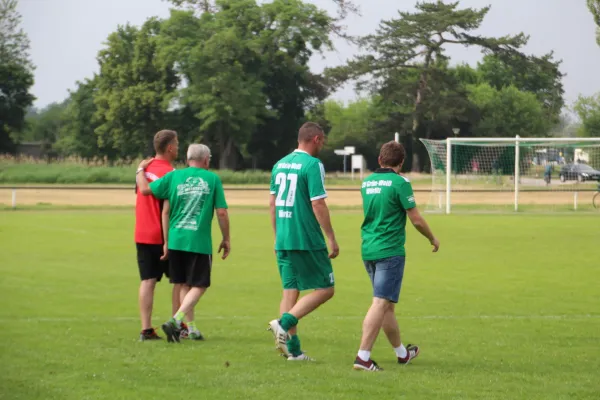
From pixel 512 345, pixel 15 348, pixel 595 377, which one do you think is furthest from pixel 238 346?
pixel 595 377

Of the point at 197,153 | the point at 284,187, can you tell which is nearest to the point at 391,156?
the point at 284,187

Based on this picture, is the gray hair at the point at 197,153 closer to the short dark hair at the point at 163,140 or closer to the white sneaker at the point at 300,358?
the short dark hair at the point at 163,140

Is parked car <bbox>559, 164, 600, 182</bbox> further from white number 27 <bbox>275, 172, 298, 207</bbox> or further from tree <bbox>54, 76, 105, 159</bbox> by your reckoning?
tree <bbox>54, 76, 105, 159</bbox>

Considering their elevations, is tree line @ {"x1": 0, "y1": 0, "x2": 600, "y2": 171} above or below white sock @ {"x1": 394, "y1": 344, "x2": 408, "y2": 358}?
above

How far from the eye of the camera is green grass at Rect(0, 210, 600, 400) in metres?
6.76

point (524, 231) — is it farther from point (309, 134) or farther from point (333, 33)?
point (333, 33)

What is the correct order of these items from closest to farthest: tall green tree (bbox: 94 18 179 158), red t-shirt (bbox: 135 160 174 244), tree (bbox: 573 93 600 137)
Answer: red t-shirt (bbox: 135 160 174 244)
tree (bbox: 573 93 600 137)
tall green tree (bbox: 94 18 179 158)

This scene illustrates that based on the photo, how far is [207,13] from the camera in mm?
72500

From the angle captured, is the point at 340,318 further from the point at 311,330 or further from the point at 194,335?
the point at 194,335

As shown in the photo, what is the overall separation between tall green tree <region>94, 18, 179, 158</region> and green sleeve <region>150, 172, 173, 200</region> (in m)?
67.3

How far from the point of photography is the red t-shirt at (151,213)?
8.94 m

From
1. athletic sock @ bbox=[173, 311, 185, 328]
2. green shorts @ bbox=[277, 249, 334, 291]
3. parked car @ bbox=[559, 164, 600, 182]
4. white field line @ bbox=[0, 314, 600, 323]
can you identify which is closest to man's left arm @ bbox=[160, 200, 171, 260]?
athletic sock @ bbox=[173, 311, 185, 328]

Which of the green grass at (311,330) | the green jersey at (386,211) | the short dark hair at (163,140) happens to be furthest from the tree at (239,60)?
the green jersey at (386,211)

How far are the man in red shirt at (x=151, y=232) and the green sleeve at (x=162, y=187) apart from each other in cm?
17
